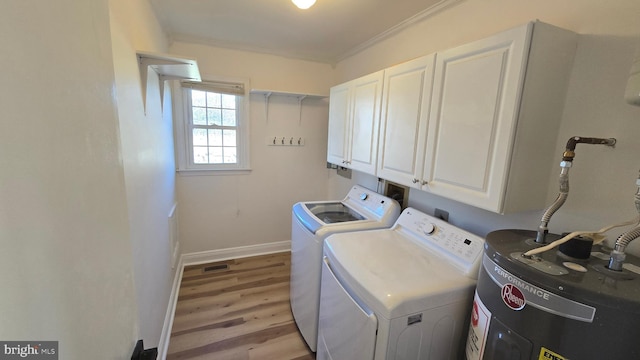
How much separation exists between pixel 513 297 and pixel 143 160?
1.72m

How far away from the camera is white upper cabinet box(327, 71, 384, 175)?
1.98 meters

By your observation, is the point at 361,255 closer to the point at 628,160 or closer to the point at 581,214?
the point at 581,214

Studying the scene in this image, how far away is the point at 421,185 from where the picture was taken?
1568 millimetres

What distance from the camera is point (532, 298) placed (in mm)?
804

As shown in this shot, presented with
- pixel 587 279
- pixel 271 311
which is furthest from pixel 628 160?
pixel 271 311

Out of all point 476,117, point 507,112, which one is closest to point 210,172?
point 476,117

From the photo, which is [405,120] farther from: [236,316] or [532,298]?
[236,316]

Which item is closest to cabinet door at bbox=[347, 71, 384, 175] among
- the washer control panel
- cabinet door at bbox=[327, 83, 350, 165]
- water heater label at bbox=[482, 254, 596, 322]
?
cabinet door at bbox=[327, 83, 350, 165]

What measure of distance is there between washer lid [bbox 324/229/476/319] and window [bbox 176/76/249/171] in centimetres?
183

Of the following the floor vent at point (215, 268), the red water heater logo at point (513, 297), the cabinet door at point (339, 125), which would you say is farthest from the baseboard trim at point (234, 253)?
the red water heater logo at point (513, 297)

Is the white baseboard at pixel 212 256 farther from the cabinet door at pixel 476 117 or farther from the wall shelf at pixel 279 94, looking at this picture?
the cabinet door at pixel 476 117

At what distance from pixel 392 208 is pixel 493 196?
0.89m

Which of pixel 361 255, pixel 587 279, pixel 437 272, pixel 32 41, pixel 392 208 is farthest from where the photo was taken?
pixel 392 208

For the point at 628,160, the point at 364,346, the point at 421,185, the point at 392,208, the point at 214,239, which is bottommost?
the point at 214,239
